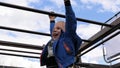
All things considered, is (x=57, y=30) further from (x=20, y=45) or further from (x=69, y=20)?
(x=20, y=45)

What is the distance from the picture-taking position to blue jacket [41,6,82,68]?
3791 millimetres

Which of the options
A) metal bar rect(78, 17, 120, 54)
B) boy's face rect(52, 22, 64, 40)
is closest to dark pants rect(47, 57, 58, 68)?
boy's face rect(52, 22, 64, 40)

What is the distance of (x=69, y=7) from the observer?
3768mm

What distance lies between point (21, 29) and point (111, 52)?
8.38ft

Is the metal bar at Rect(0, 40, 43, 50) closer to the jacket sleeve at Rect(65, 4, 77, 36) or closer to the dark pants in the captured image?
the dark pants

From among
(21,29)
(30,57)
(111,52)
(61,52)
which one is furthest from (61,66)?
(111,52)

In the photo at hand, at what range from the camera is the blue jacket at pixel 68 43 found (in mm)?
3791

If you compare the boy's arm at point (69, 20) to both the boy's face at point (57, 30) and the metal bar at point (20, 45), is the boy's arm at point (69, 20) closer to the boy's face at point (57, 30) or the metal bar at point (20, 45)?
the boy's face at point (57, 30)

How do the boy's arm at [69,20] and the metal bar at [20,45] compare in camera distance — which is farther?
the metal bar at [20,45]

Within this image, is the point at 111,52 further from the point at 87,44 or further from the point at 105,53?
the point at 87,44

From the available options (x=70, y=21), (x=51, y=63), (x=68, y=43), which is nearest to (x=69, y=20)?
(x=70, y=21)

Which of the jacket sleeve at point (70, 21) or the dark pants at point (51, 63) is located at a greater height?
the jacket sleeve at point (70, 21)

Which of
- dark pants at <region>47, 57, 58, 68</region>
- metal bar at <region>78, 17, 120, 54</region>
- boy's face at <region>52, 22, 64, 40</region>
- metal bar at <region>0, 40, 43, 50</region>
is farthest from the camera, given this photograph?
metal bar at <region>0, 40, 43, 50</region>

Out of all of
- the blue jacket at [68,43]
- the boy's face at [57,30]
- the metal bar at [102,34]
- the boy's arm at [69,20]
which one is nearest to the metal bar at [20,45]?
the metal bar at [102,34]
